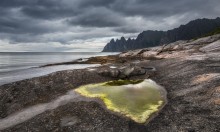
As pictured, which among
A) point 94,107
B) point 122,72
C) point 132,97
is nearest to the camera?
point 94,107

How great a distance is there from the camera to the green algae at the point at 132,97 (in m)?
28.2

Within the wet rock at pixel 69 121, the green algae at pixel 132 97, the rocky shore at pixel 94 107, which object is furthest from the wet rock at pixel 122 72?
the wet rock at pixel 69 121

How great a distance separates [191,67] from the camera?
46531 millimetres

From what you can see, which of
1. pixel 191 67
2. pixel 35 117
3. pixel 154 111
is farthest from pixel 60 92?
pixel 191 67

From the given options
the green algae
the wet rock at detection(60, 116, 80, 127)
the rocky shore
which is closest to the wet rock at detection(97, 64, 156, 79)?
the rocky shore

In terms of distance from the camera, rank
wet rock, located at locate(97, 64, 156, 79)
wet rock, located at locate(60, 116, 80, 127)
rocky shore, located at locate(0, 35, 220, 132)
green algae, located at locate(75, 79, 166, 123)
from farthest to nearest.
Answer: wet rock, located at locate(97, 64, 156, 79) < green algae, located at locate(75, 79, 166, 123) < wet rock, located at locate(60, 116, 80, 127) < rocky shore, located at locate(0, 35, 220, 132)

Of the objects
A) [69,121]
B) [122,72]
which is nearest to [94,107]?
[69,121]

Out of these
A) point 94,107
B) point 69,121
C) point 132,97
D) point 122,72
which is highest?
point 122,72

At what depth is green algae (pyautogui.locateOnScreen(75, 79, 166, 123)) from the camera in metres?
28.2

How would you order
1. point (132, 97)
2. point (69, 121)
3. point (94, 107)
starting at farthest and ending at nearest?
point (132, 97)
point (94, 107)
point (69, 121)

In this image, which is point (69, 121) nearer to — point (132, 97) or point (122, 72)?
point (132, 97)

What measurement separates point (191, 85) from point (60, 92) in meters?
20.5

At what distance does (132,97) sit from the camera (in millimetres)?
33188

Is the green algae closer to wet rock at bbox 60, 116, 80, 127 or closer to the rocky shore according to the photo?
the rocky shore
